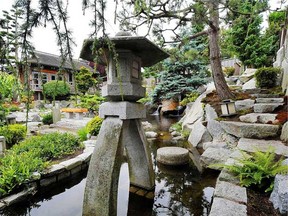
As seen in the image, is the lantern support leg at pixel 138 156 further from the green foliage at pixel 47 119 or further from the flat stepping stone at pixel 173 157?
the green foliage at pixel 47 119

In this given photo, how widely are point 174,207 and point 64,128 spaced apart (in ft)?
26.8

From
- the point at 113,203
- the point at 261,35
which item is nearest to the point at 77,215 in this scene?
the point at 113,203

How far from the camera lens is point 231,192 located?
2.31m

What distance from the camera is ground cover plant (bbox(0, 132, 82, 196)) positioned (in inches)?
124

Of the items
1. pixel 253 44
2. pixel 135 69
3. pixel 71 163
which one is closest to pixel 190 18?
pixel 135 69

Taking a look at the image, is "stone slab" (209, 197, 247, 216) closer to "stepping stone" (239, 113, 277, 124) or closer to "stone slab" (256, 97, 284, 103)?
"stepping stone" (239, 113, 277, 124)

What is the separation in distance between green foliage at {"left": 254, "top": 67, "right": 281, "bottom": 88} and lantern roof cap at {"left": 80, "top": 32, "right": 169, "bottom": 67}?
591 cm

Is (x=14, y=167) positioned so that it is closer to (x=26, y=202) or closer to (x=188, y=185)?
(x=26, y=202)

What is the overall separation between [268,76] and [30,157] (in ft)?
27.1

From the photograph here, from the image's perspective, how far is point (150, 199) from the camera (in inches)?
132

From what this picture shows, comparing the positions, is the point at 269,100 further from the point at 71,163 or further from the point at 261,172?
the point at 71,163

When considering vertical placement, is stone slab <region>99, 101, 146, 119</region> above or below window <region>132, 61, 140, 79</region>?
below

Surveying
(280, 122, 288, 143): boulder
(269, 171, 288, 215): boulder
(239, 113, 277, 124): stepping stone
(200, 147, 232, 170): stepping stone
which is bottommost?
(200, 147, 232, 170): stepping stone

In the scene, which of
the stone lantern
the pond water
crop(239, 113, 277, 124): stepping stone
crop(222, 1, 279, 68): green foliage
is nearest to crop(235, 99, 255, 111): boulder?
crop(239, 113, 277, 124): stepping stone
